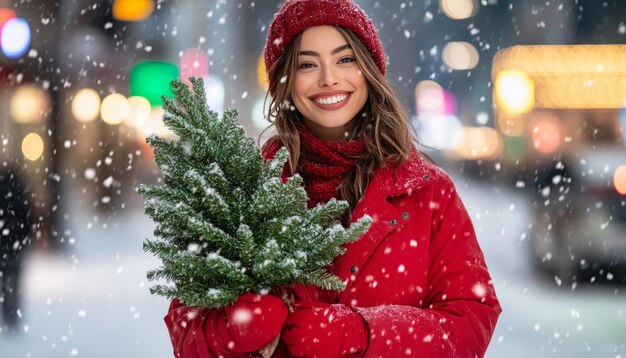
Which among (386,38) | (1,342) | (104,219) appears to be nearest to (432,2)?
(386,38)

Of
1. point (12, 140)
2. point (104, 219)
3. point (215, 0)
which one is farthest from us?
point (215, 0)

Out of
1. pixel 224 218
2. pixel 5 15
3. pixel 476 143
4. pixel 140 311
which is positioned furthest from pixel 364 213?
pixel 476 143

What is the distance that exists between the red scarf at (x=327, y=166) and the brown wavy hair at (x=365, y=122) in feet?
0.09

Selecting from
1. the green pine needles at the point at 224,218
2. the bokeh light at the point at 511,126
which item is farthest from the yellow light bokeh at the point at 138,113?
the green pine needles at the point at 224,218

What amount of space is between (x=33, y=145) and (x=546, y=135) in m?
9.64

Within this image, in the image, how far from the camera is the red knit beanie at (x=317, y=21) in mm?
2773

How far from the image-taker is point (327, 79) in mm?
2758

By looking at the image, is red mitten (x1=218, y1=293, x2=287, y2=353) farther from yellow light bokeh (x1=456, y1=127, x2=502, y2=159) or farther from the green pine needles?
yellow light bokeh (x1=456, y1=127, x2=502, y2=159)

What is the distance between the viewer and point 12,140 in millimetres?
14969

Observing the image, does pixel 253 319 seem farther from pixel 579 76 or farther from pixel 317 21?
pixel 579 76

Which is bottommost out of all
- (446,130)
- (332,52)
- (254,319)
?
(446,130)

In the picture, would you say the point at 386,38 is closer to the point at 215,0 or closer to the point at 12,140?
the point at 215,0

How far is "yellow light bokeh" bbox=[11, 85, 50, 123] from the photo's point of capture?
15.5 m

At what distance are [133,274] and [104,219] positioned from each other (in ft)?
31.3
